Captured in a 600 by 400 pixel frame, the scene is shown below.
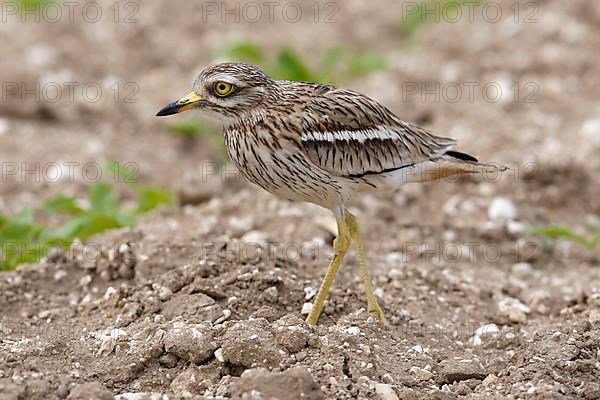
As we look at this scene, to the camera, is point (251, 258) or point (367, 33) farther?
point (367, 33)

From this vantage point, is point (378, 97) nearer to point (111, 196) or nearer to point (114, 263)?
point (111, 196)

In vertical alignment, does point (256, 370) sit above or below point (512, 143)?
below

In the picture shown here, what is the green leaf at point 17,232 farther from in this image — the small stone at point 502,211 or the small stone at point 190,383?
the small stone at point 502,211

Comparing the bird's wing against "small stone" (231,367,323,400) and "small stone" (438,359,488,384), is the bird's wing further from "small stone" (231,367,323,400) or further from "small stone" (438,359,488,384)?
"small stone" (231,367,323,400)

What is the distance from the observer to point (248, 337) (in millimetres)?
4359

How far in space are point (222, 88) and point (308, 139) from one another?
20.9 inches

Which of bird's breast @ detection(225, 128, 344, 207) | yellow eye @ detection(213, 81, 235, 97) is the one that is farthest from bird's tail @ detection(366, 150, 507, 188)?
yellow eye @ detection(213, 81, 235, 97)

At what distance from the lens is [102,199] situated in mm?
6816

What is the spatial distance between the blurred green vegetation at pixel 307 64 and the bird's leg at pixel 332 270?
3622 mm

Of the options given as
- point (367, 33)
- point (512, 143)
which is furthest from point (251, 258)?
point (367, 33)

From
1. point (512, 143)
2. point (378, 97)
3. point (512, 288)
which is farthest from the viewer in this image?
point (378, 97)

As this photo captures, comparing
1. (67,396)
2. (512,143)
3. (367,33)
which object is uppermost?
(367,33)

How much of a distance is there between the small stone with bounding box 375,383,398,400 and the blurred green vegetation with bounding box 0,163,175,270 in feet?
8.25

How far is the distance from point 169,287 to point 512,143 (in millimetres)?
4013
